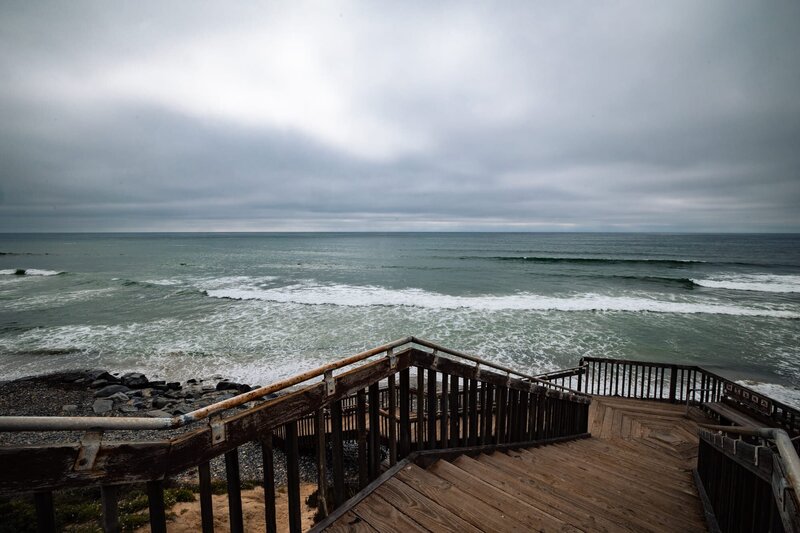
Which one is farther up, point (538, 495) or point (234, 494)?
point (234, 494)

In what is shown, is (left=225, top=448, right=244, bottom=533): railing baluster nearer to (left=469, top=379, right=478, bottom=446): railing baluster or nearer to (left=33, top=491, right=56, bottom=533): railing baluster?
(left=33, top=491, right=56, bottom=533): railing baluster

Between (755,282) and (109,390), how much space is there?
5181 cm

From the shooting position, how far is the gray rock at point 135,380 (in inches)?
524

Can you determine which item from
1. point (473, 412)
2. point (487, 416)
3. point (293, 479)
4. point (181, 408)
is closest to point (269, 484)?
point (293, 479)

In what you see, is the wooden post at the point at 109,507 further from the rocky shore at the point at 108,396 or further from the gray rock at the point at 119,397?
the gray rock at the point at 119,397

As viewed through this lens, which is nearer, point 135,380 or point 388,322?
point 135,380

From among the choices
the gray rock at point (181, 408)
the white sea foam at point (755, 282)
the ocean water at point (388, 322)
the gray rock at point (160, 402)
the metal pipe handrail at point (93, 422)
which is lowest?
the gray rock at point (160, 402)

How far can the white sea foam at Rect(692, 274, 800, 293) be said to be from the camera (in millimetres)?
31812

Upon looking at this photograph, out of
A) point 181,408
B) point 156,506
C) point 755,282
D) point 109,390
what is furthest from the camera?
point 755,282

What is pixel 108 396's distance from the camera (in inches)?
492

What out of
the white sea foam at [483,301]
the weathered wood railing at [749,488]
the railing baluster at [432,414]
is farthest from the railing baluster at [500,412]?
the white sea foam at [483,301]

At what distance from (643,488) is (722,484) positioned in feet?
4.14

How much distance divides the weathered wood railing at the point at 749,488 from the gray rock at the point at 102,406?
15057 millimetres

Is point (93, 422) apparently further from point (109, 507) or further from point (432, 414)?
point (432, 414)
